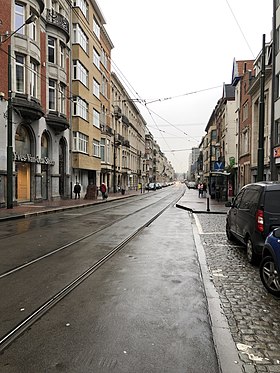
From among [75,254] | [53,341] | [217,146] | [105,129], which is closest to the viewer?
[53,341]

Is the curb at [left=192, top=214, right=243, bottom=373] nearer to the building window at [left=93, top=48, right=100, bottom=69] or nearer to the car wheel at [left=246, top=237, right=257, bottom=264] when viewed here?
the car wheel at [left=246, top=237, right=257, bottom=264]

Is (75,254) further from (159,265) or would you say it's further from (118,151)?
(118,151)

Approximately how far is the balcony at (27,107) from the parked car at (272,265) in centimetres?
2032

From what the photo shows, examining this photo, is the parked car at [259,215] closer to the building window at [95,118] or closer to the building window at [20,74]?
the building window at [20,74]

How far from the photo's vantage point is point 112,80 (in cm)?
5288

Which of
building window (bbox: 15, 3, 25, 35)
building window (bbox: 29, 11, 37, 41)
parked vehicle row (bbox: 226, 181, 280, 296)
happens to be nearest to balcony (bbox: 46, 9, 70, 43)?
building window (bbox: 29, 11, 37, 41)

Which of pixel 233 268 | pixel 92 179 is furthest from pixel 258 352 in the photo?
pixel 92 179

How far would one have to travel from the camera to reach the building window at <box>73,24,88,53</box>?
32.9 meters

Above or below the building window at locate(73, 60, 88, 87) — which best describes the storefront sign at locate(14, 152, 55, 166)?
below

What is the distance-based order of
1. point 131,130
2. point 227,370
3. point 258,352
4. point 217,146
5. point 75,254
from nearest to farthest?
1. point 227,370
2. point 258,352
3. point 75,254
4. point 217,146
5. point 131,130

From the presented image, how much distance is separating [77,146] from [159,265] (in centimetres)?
2773

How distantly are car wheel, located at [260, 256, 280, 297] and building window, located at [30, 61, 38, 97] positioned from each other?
22186 mm

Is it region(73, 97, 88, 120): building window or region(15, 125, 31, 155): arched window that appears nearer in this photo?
region(15, 125, 31, 155): arched window

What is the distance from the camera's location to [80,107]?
33.9 m
